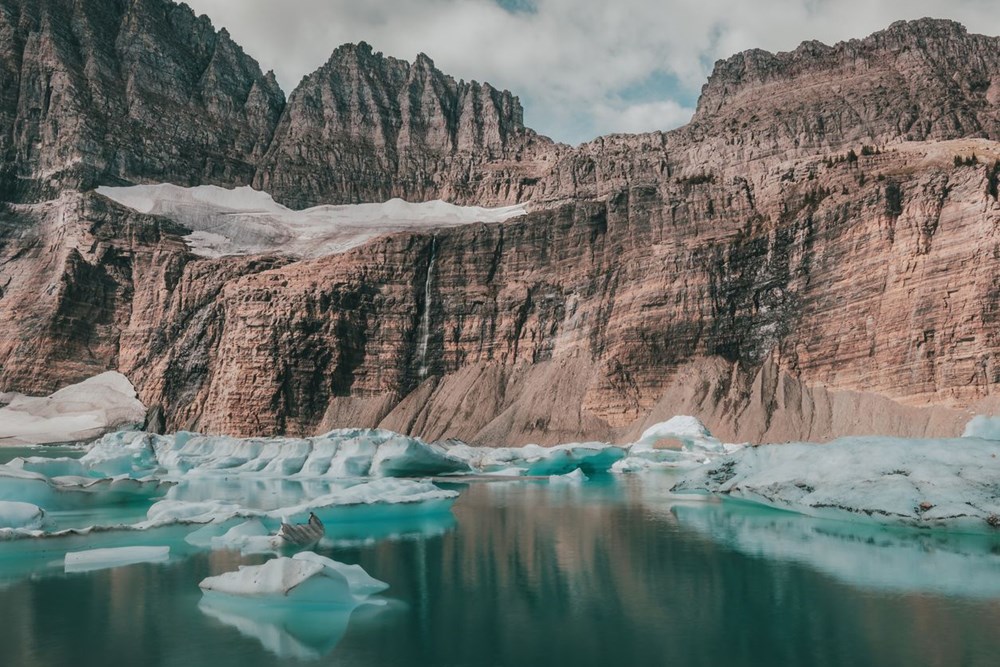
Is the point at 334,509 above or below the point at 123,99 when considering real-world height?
below

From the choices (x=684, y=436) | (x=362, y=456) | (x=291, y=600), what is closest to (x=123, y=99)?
(x=362, y=456)

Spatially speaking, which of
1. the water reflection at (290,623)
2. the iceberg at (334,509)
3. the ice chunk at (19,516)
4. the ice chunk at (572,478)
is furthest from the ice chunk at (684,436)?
the water reflection at (290,623)

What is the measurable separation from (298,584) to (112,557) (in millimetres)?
6917

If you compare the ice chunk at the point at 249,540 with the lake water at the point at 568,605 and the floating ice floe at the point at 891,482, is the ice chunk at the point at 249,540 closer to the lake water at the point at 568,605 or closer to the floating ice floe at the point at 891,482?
the lake water at the point at 568,605

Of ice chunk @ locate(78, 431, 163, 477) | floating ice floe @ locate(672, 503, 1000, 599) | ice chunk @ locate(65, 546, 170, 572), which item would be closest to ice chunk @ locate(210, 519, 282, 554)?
ice chunk @ locate(65, 546, 170, 572)

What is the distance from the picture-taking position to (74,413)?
88.0 metres

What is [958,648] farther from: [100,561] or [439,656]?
[100,561]

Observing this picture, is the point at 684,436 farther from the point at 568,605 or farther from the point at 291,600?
the point at 291,600

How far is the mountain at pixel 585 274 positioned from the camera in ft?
186

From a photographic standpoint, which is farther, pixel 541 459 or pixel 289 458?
pixel 541 459

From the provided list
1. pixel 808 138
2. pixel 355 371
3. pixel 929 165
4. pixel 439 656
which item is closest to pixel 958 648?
pixel 439 656

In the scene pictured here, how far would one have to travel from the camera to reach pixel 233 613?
37.2ft

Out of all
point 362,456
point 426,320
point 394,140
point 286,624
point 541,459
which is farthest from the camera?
point 394,140

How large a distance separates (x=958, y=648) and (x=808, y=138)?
90.8 metres
